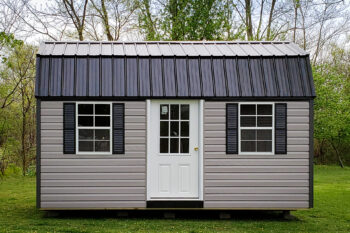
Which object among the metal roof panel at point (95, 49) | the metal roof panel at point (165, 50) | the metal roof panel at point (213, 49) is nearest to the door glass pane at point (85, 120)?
the metal roof panel at point (95, 49)

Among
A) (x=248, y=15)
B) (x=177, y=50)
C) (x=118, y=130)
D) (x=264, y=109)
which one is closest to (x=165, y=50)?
(x=177, y=50)

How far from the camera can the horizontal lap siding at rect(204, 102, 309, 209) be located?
26.1ft

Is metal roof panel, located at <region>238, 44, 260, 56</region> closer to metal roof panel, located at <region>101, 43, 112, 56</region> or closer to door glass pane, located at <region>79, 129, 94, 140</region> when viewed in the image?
metal roof panel, located at <region>101, 43, 112, 56</region>

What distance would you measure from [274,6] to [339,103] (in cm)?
553

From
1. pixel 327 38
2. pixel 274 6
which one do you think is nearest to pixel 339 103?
pixel 327 38

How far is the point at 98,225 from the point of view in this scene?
7270 mm

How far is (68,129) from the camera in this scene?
307 inches

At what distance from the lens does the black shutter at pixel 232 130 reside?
7.96 m

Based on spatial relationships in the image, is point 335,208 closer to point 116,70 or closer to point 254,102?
point 254,102

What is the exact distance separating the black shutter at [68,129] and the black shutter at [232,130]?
269cm

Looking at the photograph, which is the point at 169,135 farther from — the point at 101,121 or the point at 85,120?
the point at 85,120

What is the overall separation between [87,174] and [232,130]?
263 cm

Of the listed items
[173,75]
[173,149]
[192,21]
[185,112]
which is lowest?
[173,149]

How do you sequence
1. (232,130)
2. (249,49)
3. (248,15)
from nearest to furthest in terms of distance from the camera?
(232,130) < (249,49) < (248,15)
